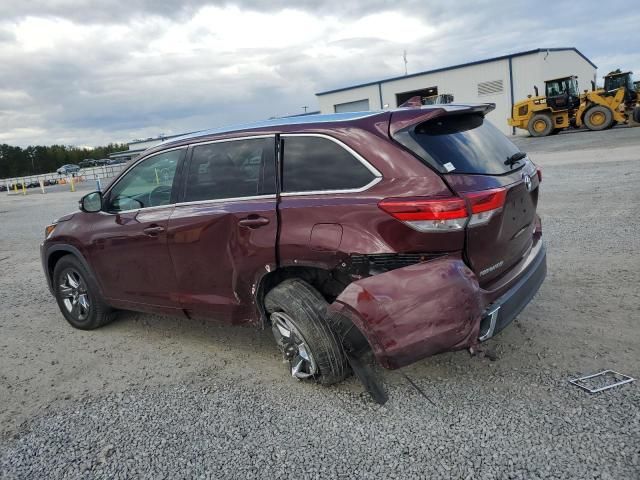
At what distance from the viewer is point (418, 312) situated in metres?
2.91

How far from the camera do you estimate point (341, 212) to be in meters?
3.24

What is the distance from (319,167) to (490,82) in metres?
40.2

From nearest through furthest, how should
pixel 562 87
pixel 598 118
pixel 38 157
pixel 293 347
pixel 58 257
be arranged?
pixel 293 347
pixel 58 257
pixel 598 118
pixel 562 87
pixel 38 157

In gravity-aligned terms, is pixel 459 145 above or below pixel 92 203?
above

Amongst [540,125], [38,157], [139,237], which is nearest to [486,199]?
[139,237]

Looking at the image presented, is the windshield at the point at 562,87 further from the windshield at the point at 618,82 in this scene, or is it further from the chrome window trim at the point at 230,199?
the chrome window trim at the point at 230,199

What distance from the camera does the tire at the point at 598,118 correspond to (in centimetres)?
2516

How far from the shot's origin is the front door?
427 cm

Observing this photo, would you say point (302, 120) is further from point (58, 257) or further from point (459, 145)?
point (58, 257)

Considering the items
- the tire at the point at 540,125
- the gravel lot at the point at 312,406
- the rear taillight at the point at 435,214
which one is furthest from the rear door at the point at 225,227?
the tire at the point at 540,125

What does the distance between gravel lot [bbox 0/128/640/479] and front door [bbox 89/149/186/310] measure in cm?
52

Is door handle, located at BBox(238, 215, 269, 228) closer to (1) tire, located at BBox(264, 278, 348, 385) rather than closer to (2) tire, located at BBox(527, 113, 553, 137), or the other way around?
(1) tire, located at BBox(264, 278, 348, 385)

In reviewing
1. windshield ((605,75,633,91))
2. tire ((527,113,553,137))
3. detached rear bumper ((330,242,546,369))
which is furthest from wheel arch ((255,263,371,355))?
windshield ((605,75,633,91))

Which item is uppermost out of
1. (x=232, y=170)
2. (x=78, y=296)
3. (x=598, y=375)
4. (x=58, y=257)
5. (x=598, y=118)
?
(x=232, y=170)
